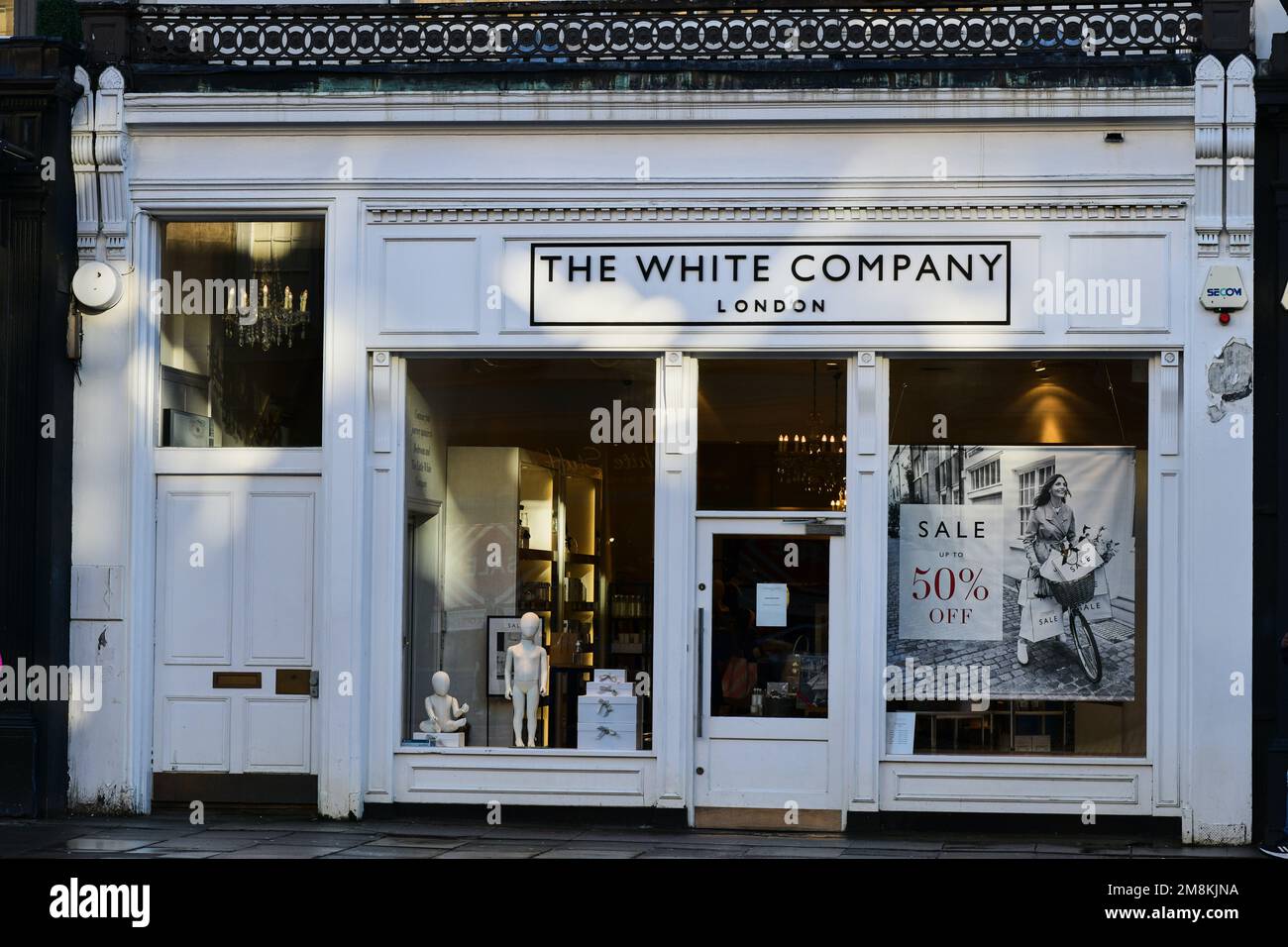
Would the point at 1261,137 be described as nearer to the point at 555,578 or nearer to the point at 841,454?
the point at 841,454

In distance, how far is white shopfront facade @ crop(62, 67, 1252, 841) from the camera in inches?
471

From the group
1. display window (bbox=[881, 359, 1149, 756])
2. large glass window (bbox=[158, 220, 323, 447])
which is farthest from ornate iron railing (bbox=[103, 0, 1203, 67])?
display window (bbox=[881, 359, 1149, 756])

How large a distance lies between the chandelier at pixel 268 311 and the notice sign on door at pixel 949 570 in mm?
4638

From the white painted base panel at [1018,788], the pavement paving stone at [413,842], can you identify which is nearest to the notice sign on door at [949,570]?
the white painted base panel at [1018,788]

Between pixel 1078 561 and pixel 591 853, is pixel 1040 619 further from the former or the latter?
pixel 591 853

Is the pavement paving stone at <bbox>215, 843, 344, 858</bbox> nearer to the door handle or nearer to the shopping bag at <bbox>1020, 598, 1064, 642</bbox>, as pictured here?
the door handle

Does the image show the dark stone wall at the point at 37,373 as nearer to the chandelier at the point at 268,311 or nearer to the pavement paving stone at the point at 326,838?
the chandelier at the point at 268,311

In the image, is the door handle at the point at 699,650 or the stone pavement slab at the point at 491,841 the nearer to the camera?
the stone pavement slab at the point at 491,841

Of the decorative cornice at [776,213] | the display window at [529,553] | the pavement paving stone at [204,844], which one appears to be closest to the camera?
the pavement paving stone at [204,844]

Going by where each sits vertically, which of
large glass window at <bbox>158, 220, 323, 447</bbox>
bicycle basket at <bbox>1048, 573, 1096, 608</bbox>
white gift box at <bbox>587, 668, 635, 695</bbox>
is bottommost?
white gift box at <bbox>587, 668, 635, 695</bbox>

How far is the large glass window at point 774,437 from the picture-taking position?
12344mm

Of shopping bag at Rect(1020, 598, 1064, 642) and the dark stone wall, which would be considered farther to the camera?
the dark stone wall

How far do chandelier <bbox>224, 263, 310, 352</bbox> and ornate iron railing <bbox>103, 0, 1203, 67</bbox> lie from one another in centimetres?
158

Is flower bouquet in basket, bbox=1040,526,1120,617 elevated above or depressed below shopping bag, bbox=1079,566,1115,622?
above
